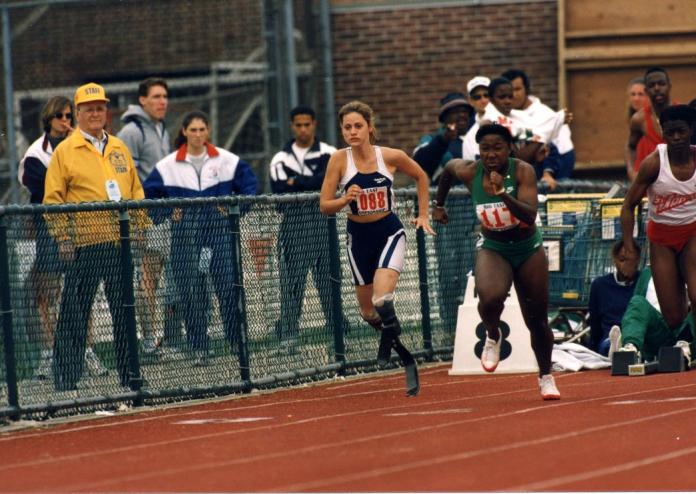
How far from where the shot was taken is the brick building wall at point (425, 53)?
22.6 metres

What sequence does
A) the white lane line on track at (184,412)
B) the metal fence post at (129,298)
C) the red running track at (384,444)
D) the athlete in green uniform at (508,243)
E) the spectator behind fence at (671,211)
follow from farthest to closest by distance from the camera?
1. the spectator behind fence at (671,211)
2. the metal fence post at (129,298)
3. the athlete in green uniform at (508,243)
4. the white lane line on track at (184,412)
5. the red running track at (384,444)

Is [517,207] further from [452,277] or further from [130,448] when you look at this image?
[452,277]

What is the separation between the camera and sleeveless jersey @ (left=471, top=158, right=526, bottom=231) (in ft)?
38.6

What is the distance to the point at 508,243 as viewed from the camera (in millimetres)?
11969

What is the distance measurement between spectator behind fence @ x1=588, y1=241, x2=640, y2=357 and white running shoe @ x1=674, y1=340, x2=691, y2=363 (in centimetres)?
75

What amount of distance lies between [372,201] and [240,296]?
4.10 feet

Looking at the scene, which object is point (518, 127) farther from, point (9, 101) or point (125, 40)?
point (125, 40)

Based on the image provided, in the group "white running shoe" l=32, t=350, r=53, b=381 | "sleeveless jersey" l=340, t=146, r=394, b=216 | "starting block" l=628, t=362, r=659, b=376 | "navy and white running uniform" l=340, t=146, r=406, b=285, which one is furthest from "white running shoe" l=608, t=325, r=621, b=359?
"white running shoe" l=32, t=350, r=53, b=381

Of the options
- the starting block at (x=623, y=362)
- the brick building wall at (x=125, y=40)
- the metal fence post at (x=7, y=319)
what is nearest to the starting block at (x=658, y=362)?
the starting block at (x=623, y=362)

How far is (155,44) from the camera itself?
24422mm

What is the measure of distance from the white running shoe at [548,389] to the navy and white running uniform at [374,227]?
1.39 meters

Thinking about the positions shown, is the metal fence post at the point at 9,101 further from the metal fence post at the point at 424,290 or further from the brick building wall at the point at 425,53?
the metal fence post at the point at 424,290

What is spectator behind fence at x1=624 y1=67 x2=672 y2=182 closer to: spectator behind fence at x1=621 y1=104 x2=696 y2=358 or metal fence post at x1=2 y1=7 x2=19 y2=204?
spectator behind fence at x1=621 y1=104 x2=696 y2=358

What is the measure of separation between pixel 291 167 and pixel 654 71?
338 cm
